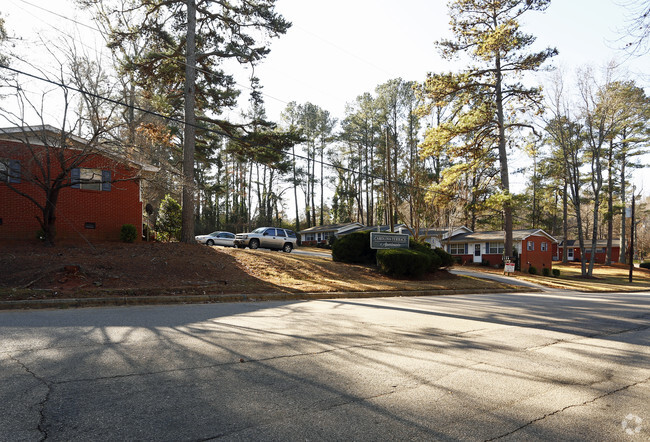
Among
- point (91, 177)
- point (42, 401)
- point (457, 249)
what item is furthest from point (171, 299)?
point (457, 249)

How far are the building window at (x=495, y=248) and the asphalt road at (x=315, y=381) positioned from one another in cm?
3677

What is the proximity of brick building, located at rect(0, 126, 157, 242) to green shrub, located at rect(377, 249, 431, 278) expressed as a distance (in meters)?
11.6

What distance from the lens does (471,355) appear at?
5.41 m

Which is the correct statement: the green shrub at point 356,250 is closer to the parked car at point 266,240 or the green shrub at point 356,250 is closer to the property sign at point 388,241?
the property sign at point 388,241

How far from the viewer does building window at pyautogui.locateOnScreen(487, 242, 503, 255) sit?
42.1m

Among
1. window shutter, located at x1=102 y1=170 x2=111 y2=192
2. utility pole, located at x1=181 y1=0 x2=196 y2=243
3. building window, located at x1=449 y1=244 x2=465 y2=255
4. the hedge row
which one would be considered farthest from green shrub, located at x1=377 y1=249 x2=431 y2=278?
building window, located at x1=449 y1=244 x2=465 y2=255

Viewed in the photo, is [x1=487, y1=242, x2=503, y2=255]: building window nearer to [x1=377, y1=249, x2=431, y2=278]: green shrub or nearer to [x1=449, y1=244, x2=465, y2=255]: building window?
[x1=449, y1=244, x2=465, y2=255]: building window

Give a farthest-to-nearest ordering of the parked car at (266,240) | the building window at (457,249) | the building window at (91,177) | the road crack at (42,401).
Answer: the building window at (457,249) → the parked car at (266,240) → the building window at (91,177) → the road crack at (42,401)

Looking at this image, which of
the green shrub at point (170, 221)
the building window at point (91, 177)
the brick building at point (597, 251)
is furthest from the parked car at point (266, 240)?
the brick building at point (597, 251)

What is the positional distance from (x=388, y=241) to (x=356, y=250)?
215cm

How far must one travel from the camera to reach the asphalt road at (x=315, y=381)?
3.13 metres

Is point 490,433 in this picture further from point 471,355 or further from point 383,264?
point 383,264

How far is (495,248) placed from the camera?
42.6 metres

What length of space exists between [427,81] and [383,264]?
46.7ft
